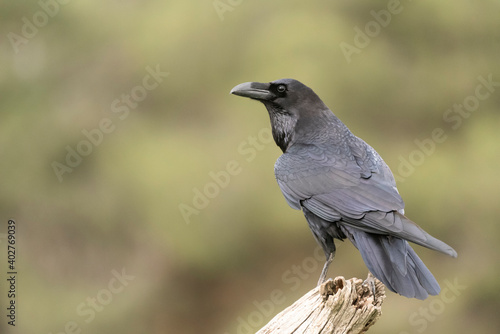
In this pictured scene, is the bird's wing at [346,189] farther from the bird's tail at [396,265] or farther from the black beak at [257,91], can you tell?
the black beak at [257,91]

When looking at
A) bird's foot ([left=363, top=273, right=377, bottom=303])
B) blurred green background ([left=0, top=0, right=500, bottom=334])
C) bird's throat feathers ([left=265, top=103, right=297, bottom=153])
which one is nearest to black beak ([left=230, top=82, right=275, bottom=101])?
bird's throat feathers ([left=265, top=103, right=297, bottom=153])

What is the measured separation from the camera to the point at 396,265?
379 centimetres

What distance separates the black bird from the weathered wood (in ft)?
0.68

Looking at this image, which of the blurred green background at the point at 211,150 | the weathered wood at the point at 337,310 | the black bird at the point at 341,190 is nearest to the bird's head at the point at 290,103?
the black bird at the point at 341,190

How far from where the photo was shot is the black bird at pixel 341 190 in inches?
148

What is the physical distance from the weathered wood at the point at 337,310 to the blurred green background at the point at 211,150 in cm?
317

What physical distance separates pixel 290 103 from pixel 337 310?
5.96 ft

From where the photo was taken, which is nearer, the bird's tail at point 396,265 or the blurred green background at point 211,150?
the bird's tail at point 396,265

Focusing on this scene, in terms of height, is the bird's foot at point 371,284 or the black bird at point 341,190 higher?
the black bird at point 341,190

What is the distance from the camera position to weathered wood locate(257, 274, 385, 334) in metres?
3.80

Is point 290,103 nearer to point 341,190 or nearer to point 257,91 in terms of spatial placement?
point 257,91

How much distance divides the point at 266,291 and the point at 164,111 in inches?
110

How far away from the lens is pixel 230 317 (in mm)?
7371

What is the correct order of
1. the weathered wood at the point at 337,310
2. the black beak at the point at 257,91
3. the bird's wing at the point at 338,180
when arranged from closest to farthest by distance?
the weathered wood at the point at 337,310 → the bird's wing at the point at 338,180 → the black beak at the point at 257,91
